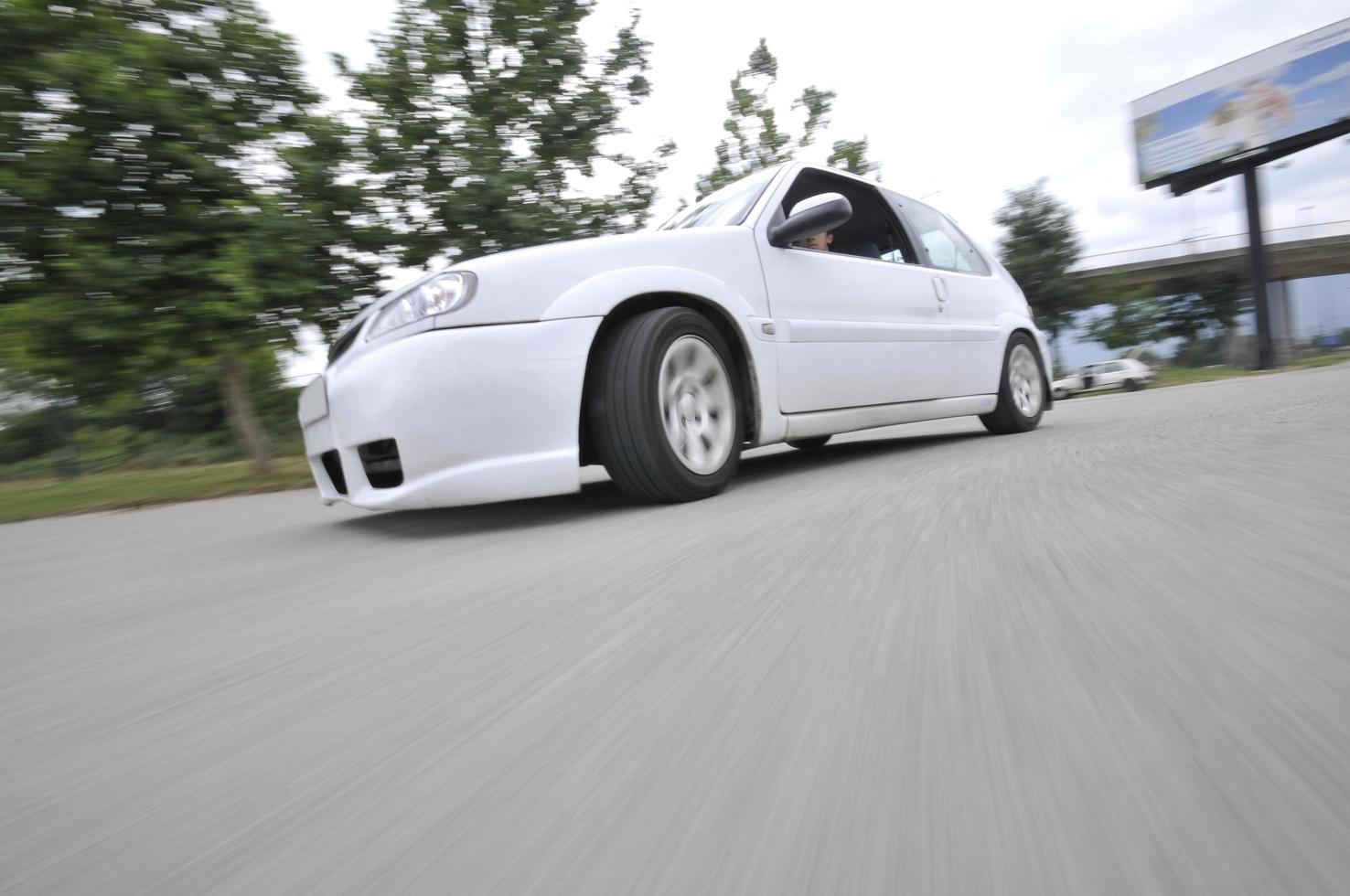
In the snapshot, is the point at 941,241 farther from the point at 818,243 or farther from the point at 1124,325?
the point at 1124,325

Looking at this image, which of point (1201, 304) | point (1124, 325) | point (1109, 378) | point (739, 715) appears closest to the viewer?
point (739, 715)

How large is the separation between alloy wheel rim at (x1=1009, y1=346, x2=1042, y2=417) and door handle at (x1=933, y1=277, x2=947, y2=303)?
Answer: 0.99m

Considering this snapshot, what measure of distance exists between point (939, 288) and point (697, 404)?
2.52 metres

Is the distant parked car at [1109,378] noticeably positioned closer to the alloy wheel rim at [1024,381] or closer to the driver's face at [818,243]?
the alloy wheel rim at [1024,381]

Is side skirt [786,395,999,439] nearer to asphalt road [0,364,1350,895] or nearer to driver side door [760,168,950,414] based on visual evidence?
driver side door [760,168,950,414]

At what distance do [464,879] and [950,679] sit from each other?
0.76 meters

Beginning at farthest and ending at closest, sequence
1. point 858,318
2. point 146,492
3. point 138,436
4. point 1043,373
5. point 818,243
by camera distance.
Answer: point 138,436 < point 146,492 < point 1043,373 < point 818,243 < point 858,318

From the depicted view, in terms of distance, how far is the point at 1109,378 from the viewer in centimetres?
3372

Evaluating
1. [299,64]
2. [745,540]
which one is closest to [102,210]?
[299,64]

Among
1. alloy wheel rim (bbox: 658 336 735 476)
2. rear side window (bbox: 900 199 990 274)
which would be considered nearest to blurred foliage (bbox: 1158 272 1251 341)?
rear side window (bbox: 900 199 990 274)

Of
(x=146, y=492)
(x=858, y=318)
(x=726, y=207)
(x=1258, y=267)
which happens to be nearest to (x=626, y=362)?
(x=726, y=207)

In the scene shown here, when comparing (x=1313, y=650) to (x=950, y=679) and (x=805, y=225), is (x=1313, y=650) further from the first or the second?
(x=805, y=225)

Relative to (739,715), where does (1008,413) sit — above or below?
below

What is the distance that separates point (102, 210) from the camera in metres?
8.46
